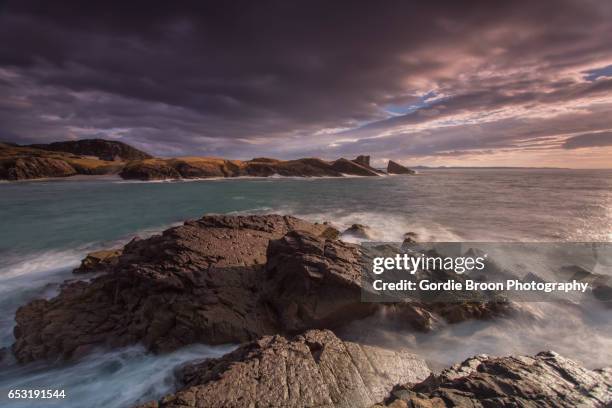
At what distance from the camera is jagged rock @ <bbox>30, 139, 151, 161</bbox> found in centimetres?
15838

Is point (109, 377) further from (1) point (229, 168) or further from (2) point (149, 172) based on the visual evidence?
(1) point (229, 168)

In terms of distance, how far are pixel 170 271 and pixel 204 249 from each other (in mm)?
1317

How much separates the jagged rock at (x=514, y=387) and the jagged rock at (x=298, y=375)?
46cm

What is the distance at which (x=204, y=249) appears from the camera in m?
9.10

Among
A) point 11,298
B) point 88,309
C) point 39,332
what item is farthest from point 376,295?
point 11,298

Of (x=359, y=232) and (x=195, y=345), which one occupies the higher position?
(x=195, y=345)

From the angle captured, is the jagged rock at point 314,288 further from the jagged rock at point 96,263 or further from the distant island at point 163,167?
the distant island at point 163,167

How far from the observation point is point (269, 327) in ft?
23.2

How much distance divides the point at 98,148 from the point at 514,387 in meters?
201

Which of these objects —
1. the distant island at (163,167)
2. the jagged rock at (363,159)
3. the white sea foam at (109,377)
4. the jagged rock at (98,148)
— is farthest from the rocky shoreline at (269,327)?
the jagged rock at (98,148)

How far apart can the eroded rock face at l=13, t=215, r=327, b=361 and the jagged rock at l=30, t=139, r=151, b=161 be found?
182m

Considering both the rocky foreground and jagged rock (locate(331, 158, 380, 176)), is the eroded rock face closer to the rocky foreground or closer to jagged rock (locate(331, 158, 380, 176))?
the rocky foreground

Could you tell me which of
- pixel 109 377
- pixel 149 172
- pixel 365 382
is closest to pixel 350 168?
pixel 149 172

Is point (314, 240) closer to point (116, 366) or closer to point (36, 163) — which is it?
point (116, 366)
